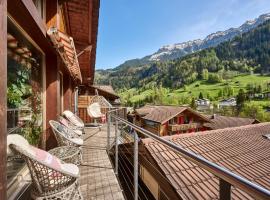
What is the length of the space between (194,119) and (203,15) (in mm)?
57210

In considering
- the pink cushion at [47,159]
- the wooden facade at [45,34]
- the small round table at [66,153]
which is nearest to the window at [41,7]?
the wooden facade at [45,34]

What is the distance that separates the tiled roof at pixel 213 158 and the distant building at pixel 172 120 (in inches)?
575

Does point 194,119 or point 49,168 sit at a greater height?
point 49,168

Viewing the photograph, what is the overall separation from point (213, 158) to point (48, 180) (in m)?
6.95

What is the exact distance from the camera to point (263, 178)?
6.89 meters

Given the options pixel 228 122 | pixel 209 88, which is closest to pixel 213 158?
pixel 228 122

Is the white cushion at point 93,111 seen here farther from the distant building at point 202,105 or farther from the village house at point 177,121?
the distant building at point 202,105

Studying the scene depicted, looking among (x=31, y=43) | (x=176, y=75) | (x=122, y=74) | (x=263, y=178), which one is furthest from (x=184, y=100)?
(x=122, y=74)

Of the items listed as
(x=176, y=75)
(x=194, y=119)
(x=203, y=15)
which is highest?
(x=203, y=15)

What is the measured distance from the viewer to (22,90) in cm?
306

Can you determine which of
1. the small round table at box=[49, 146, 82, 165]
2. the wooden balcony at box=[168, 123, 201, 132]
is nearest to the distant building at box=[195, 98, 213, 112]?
the wooden balcony at box=[168, 123, 201, 132]

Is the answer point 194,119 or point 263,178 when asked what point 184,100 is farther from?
point 263,178

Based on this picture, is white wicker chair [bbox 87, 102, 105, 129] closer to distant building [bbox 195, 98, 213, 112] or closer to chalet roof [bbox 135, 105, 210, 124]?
chalet roof [bbox 135, 105, 210, 124]

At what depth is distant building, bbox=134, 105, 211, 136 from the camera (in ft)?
85.1
